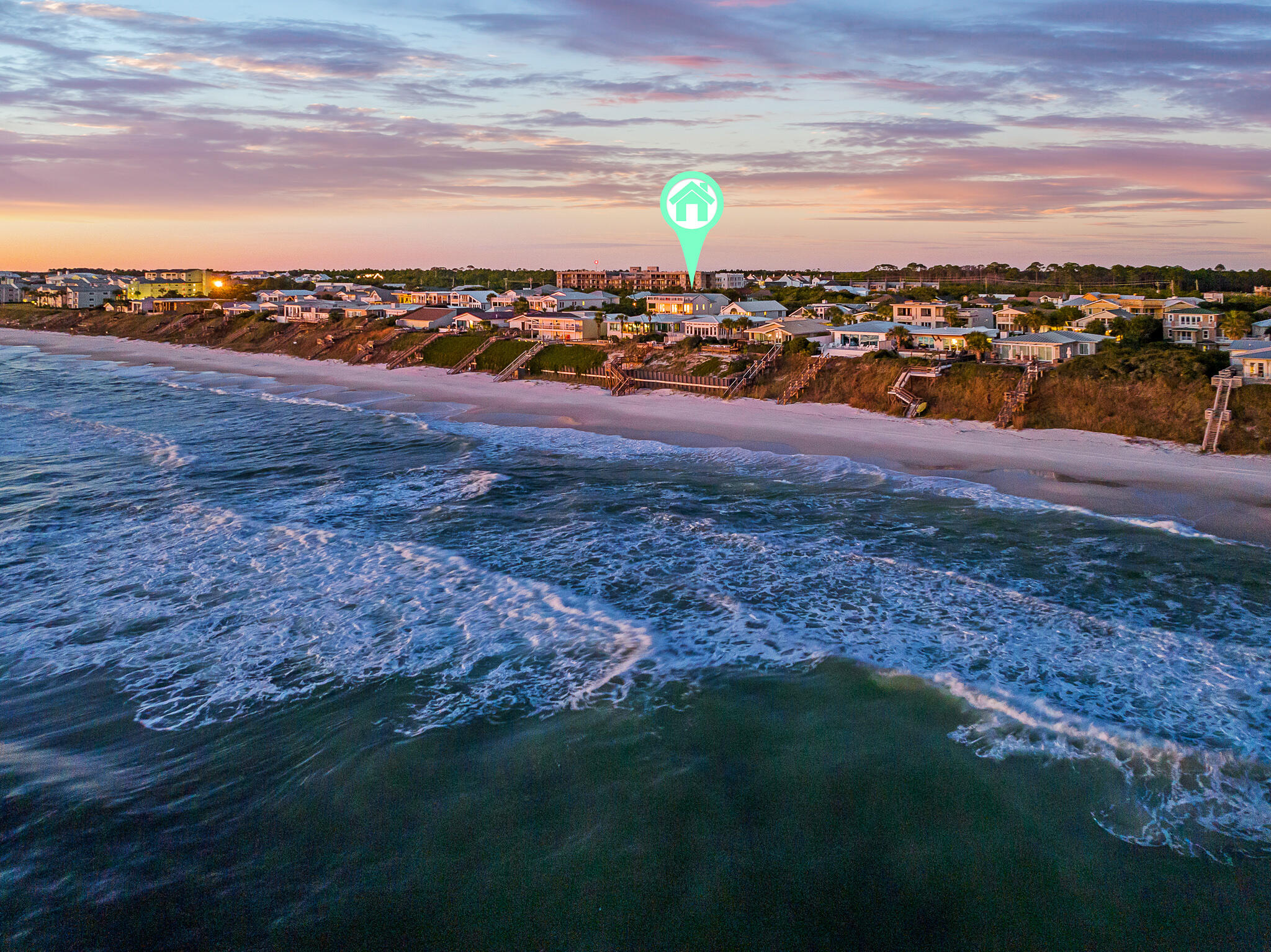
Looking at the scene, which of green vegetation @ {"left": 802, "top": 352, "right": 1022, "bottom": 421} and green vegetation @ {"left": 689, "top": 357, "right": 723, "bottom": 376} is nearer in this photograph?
green vegetation @ {"left": 802, "top": 352, "right": 1022, "bottom": 421}

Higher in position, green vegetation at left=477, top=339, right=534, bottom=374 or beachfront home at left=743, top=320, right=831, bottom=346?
beachfront home at left=743, top=320, right=831, bottom=346

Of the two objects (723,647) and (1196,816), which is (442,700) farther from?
(1196,816)

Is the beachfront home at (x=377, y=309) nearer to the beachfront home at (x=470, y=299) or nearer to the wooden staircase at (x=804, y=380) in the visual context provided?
the beachfront home at (x=470, y=299)

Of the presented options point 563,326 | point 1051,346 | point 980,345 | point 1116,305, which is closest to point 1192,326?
point 1116,305

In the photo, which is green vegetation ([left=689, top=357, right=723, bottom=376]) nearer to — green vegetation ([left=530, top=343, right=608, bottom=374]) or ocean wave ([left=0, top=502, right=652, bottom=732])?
green vegetation ([left=530, top=343, right=608, bottom=374])

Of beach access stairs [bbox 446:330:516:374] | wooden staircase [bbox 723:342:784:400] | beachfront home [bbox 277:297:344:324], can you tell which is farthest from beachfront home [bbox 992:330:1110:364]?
beachfront home [bbox 277:297:344:324]

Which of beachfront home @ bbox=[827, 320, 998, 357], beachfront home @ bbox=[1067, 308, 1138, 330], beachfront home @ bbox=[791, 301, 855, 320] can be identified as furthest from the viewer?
beachfront home @ bbox=[791, 301, 855, 320]

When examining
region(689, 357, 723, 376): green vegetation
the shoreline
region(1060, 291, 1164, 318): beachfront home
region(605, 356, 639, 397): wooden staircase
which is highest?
region(1060, 291, 1164, 318): beachfront home
